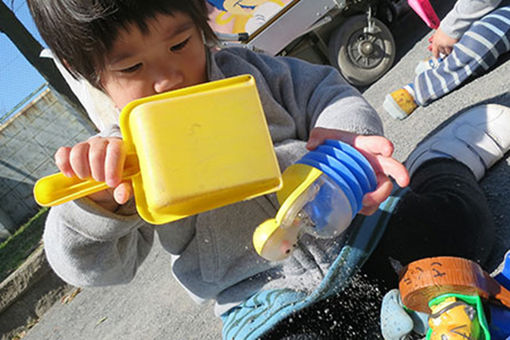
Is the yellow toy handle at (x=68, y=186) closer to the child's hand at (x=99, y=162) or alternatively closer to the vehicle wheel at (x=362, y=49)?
the child's hand at (x=99, y=162)

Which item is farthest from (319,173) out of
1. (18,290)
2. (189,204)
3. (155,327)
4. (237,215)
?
(18,290)

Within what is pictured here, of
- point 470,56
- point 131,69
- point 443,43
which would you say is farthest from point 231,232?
point 443,43

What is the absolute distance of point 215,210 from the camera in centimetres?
91

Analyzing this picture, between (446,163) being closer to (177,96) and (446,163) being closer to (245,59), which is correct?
(245,59)

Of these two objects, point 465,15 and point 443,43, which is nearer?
point 465,15

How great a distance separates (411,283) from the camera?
76cm

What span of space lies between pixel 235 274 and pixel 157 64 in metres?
0.45

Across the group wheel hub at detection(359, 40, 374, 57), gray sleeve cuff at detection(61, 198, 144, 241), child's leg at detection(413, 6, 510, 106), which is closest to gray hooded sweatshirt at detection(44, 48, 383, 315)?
gray sleeve cuff at detection(61, 198, 144, 241)

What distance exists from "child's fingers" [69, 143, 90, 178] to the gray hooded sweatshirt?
0.52ft

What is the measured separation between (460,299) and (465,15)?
1.07m

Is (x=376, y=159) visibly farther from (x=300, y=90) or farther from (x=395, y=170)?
(x=300, y=90)

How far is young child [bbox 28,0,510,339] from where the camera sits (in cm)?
75

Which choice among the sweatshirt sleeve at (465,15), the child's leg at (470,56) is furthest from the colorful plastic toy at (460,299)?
the sweatshirt sleeve at (465,15)

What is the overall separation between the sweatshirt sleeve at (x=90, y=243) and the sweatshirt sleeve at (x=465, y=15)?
122 cm
